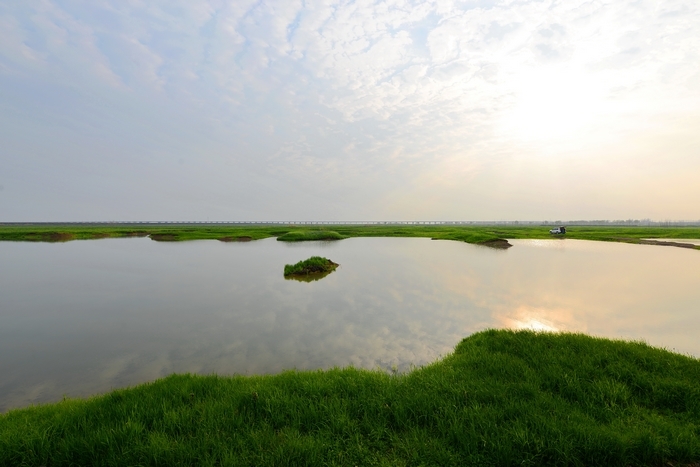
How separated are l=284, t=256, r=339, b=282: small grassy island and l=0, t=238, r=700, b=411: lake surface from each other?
1.01 metres

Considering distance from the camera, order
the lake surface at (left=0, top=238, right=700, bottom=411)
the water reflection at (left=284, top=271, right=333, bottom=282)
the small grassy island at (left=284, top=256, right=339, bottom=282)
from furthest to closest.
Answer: the small grassy island at (left=284, top=256, right=339, bottom=282), the water reflection at (left=284, top=271, right=333, bottom=282), the lake surface at (left=0, top=238, right=700, bottom=411)

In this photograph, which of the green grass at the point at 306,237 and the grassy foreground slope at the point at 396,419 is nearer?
the grassy foreground slope at the point at 396,419

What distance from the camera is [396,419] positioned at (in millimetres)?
4766

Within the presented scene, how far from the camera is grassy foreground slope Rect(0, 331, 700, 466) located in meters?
3.95

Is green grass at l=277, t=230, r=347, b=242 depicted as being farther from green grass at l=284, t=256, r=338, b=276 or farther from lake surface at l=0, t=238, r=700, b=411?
lake surface at l=0, t=238, r=700, b=411

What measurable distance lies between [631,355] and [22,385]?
49.4 ft

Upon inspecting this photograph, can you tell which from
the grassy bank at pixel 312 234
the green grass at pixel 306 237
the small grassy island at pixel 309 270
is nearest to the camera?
the small grassy island at pixel 309 270

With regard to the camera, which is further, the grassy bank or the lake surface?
the grassy bank

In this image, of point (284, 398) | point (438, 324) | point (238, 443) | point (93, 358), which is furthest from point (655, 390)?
point (93, 358)

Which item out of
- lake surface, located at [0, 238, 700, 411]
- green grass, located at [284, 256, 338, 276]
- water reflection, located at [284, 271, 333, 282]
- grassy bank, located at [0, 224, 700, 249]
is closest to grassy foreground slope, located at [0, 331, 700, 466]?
lake surface, located at [0, 238, 700, 411]

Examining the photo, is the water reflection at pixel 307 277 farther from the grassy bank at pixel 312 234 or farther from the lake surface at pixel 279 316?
the grassy bank at pixel 312 234

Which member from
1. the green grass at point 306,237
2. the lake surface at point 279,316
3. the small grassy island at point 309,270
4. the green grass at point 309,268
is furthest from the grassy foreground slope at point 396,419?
the green grass at point 306,237

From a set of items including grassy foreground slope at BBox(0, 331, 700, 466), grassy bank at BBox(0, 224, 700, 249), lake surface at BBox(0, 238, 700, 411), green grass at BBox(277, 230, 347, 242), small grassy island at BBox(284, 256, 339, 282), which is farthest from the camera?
grassy bank at BBox(0, 224, 700, 249)

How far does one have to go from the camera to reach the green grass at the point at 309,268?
20281 mm
